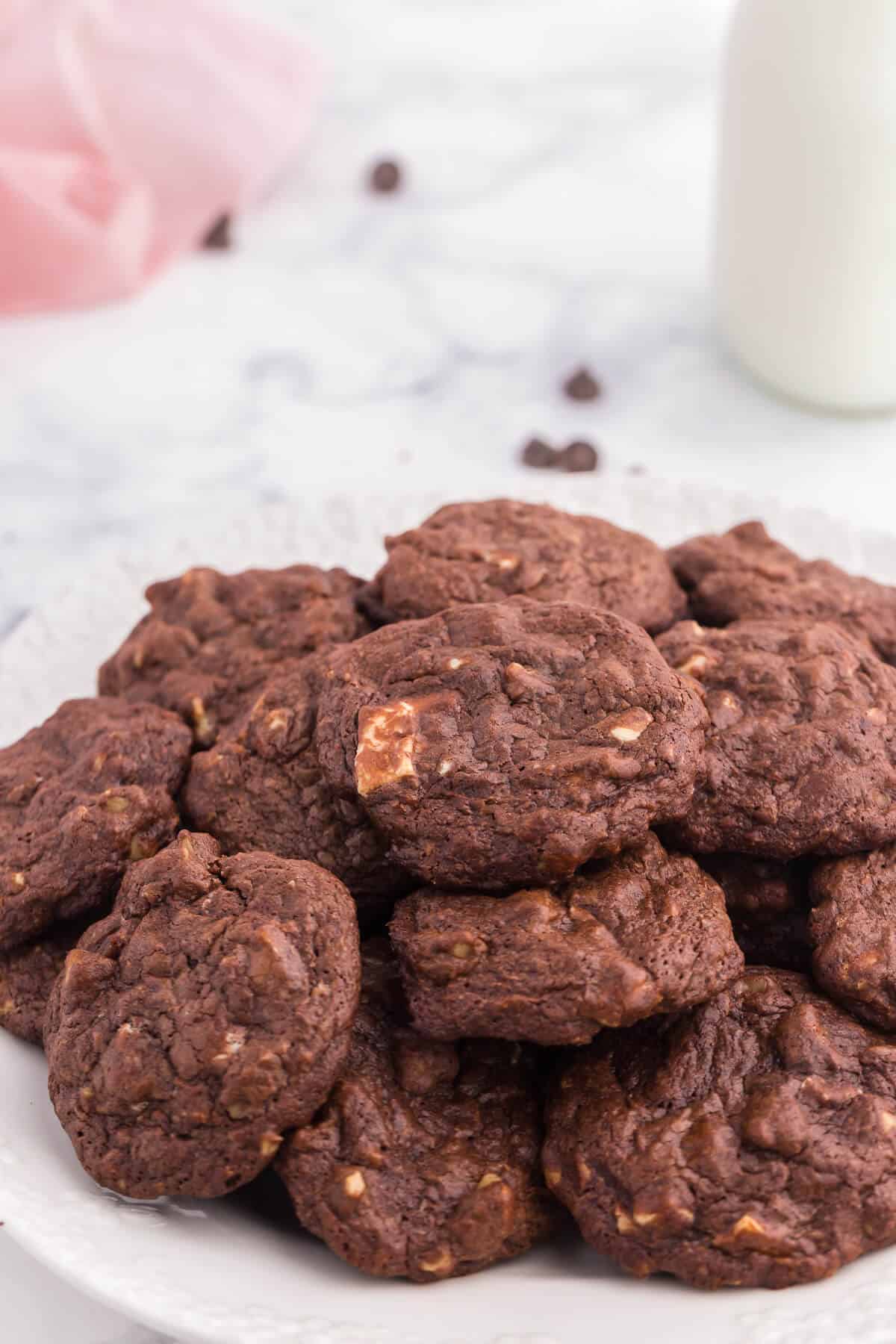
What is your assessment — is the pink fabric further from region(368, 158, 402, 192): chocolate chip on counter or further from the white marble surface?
region(368, 158, 402, 192): chocolate chip on counter

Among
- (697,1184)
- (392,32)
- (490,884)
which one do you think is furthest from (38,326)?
(697,1184)

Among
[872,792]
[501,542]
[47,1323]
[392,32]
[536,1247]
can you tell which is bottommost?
[47,1323]

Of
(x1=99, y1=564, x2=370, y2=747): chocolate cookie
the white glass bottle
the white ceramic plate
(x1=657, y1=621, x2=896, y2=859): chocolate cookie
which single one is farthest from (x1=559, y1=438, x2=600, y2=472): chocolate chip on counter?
the white ceramic plate

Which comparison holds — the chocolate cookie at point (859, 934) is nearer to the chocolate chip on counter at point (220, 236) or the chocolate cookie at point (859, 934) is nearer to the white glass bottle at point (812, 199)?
the white glass bottle at point (812, 199)

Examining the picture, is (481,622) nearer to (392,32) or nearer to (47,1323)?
(47,1323)

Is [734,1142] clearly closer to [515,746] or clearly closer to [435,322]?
[515,746]

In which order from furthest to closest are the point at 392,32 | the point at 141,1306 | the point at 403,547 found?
the point at 392,32 → the point at 403,547 → the point at 141,1306

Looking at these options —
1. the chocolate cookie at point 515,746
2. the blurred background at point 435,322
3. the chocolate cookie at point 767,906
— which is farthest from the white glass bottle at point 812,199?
the chocolate cookie at point 767,906
